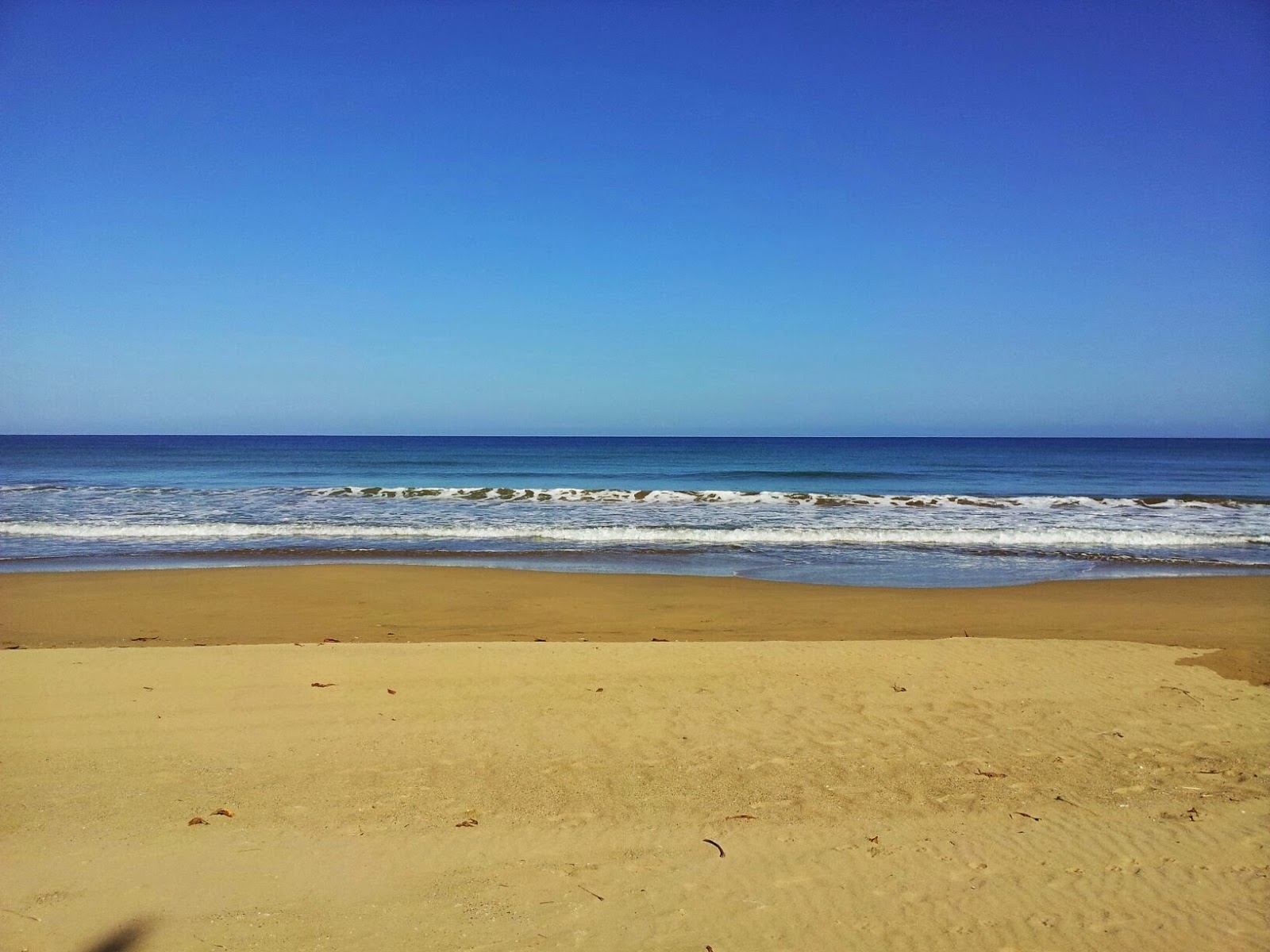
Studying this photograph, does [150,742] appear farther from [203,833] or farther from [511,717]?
[511,717]

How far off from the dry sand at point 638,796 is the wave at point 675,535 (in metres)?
10.00

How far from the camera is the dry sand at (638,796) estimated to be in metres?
3.52

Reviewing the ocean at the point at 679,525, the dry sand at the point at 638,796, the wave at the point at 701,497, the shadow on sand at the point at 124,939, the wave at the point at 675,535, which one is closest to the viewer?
the shadow on sand at the point at 124,939

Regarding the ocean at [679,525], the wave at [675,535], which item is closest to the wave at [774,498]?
the ocean at [679,525]

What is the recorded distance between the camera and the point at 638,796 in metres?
4.72

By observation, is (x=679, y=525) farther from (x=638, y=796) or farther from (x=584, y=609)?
(x=638, y=796)

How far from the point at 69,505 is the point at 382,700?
23797mm

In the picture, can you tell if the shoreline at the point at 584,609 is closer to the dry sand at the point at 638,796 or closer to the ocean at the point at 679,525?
the dry sand at the point at 638,796

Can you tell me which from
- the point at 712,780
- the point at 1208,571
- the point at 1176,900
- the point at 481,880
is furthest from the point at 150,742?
the point at 1208,571

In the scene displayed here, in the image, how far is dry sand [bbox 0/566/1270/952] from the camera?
352 centimetres

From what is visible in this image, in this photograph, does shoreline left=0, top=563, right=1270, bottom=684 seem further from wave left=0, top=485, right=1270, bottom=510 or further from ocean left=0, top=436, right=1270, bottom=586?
wave left=0, top=485, right=1270, bottom=510

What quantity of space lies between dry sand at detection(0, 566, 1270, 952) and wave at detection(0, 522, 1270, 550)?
10.00 metres

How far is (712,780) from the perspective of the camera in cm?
494

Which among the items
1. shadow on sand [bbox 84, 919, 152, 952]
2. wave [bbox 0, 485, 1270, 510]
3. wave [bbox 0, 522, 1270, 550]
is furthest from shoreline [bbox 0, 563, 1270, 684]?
wave [bbox 0, 485, 1270, 510]
